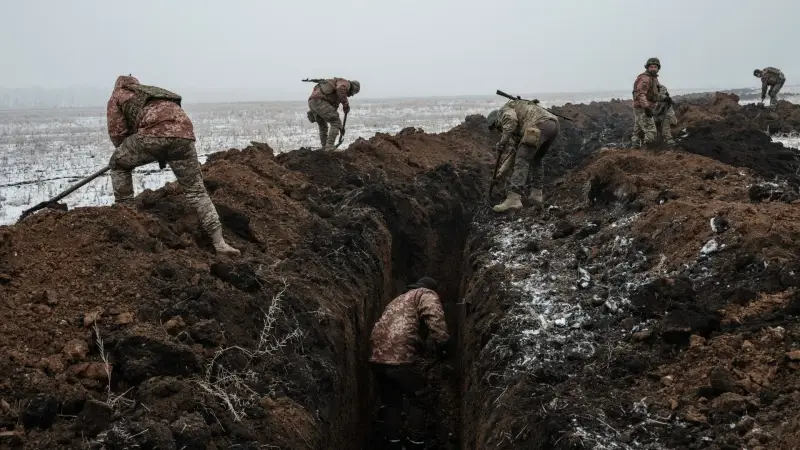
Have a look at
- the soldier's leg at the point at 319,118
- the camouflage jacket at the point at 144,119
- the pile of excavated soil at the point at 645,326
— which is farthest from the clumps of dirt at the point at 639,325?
the soldier's leg at the point at 319,118

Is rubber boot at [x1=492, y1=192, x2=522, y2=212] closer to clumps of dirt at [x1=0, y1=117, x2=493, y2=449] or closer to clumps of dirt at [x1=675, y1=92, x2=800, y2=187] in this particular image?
clumps of dirt at [x1=0, y1=117, x2=493, y2=449]

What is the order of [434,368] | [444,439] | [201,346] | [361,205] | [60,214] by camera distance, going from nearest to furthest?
[201,346] → [60,214] → [444,439] → [434,368] → [361,205]

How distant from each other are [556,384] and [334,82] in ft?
30.2

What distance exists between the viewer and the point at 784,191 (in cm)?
673

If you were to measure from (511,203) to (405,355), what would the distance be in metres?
4.17

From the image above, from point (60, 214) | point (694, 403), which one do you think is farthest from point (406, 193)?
point (694, 403)

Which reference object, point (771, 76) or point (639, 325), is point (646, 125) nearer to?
point (639, 325)

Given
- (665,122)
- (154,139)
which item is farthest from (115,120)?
(665,122)

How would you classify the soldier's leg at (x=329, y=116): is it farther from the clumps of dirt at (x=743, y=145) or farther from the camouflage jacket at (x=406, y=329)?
the clumps of dirt at (x=743, y=145)

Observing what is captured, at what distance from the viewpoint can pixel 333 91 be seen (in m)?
12.1

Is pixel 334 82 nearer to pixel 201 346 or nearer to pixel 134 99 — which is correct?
pixel 134 99

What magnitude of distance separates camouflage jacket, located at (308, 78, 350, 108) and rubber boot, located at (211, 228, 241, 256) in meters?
6.60

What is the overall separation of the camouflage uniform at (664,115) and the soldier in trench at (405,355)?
8107 mm

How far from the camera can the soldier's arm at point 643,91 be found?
11586 millimetres
